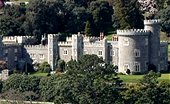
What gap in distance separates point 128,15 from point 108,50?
10802 mm

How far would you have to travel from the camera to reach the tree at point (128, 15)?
88.4m

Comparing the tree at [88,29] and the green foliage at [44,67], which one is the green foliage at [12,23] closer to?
the tree at [88,29]

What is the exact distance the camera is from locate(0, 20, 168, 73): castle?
7756cm

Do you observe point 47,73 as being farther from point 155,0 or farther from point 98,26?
point 155,0

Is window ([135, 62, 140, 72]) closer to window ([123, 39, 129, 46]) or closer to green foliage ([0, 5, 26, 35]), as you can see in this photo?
window ([123, 39, 129, 46])

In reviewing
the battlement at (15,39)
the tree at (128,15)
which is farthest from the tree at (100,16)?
the battlement at (15,39)

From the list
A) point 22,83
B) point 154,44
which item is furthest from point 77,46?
point 22,83

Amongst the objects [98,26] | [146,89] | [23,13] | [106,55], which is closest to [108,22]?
[98,26]

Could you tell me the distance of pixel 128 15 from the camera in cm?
8900

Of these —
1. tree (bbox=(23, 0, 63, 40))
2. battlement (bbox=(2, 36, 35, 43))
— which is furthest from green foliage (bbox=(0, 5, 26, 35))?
battlement (bbox=(2, 36, 35, 43))

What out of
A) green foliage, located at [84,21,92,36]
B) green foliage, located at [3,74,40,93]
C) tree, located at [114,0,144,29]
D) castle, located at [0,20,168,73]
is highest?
tree, located at [114,0,144,29]

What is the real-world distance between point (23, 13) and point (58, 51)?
12352 millimetres

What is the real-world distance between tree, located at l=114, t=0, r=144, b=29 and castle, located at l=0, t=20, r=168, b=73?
5.88 metres

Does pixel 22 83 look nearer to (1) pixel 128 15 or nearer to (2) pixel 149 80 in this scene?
(2) pixel 149 80
